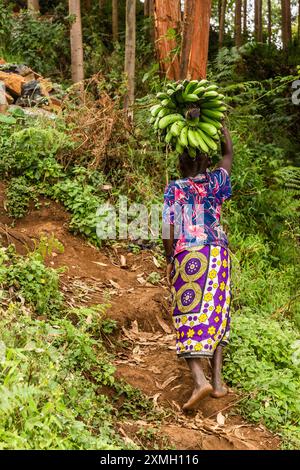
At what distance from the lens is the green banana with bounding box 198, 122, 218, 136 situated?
452cm

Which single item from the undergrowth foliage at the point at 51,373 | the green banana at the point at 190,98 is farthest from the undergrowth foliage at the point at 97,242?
the green banana at the point at 190,98

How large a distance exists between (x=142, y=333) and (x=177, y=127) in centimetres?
187

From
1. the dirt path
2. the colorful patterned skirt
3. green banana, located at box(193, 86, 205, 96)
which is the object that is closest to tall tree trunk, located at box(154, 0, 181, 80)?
the dirt path

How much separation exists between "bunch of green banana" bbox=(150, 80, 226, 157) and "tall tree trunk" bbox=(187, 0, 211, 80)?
2850mm

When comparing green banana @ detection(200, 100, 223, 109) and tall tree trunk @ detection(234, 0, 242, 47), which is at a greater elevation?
tall tree trunk @ detection(234, 0, 242, 47)

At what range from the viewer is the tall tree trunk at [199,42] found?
7448 mm

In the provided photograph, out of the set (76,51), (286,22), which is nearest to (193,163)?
(76,51)

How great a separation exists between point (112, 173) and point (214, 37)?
40.8 ft

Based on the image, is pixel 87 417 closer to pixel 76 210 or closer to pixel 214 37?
pixel 76 210

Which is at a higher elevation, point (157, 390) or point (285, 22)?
point (285, 22)

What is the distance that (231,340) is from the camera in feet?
16.9

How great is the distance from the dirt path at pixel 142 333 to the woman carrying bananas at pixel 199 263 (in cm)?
27

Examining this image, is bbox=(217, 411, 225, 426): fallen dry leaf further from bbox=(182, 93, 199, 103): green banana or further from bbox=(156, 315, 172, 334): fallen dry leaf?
bbox=(182, 93, 199, 103): green banana

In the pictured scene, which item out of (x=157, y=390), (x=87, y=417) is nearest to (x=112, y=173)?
(x=157, y=390)
